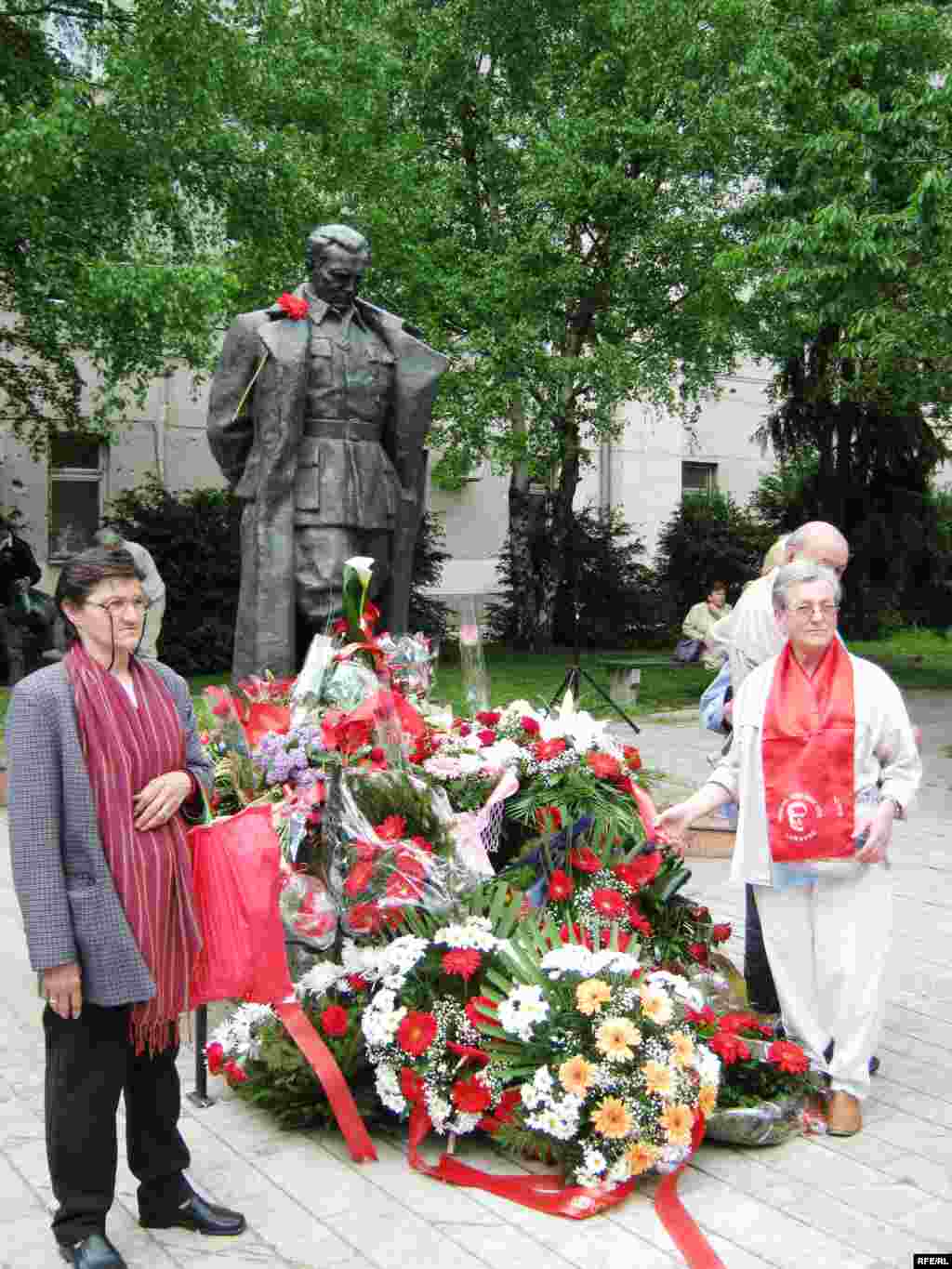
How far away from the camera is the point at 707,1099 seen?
149 inches

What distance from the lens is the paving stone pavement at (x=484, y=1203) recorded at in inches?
130

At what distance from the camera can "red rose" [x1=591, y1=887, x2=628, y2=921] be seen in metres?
4.45

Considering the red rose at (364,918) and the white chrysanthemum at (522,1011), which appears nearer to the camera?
the white chrysanthemum at (522,1011)

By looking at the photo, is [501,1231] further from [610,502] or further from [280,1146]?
[610,502]

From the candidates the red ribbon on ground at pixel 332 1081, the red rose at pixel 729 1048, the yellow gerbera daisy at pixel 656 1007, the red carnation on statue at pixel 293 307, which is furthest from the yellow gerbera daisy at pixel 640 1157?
the red carnation on statue at pixel 293 307

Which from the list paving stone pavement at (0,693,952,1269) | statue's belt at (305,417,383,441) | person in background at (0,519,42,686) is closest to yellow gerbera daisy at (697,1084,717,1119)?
paving stone pavement at (0,693,952,1269)

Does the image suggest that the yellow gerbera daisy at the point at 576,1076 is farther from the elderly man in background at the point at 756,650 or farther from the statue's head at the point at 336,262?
the statue's head at the point at 336,262

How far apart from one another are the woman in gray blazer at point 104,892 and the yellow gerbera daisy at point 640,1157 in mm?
989

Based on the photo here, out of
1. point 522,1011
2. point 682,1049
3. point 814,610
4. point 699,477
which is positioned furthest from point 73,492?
point 682,1049

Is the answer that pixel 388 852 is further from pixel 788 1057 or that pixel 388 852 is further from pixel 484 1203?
pixel 788 1057

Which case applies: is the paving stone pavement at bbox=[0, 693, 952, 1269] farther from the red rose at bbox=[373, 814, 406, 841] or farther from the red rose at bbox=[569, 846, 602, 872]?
the red rose at bbox=[569, 846, 602, 872]

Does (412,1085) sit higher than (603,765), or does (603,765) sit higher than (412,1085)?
(603,765)

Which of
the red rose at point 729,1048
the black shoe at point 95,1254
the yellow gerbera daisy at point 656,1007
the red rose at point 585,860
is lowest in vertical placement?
the black shoe at point 95,1254

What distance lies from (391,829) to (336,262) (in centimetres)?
283
